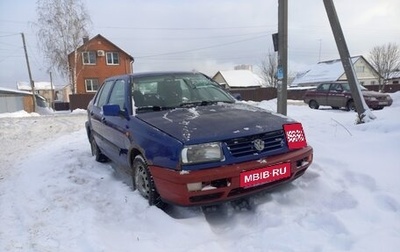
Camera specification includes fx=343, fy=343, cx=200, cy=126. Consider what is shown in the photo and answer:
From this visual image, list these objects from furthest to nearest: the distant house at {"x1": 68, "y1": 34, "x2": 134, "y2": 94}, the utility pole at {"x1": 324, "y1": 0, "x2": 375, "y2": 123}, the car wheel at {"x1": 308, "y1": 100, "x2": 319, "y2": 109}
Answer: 1. the distant house at {"x1": 68, "y1": 34, "x2": 134, "y2": 94}
2. the car wheel at {"x1": 308, "y1": 100, "x2": 319, "y2": 109}
3. the utility pole at {"x1": 324, "y1": 0, "x2": 375, "y2": 123}

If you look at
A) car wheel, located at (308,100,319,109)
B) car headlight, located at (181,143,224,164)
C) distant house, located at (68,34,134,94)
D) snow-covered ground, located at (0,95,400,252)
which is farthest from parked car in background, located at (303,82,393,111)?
distant house, located at (68,34,134,94)

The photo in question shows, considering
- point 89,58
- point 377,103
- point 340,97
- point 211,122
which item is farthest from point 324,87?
point 89,58

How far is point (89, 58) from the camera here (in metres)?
38.7

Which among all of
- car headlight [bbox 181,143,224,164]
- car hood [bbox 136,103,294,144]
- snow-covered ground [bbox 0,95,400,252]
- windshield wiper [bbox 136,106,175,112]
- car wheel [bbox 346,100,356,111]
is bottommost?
car wheel [bbox 346,100,356,111]

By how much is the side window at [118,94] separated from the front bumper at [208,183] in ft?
4.60

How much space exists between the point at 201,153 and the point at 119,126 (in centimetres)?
164

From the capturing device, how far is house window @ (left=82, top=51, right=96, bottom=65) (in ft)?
125

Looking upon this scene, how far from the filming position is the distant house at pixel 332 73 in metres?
49.2

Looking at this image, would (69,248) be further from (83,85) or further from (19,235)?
(83,85)

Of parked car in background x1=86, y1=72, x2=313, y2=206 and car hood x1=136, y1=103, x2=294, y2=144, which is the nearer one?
parked car in background x1=86, y1=72, x2=313, y2=206

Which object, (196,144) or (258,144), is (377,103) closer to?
(258,144)

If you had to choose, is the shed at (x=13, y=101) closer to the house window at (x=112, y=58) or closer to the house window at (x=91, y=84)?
the house window at (x=91, y=84)

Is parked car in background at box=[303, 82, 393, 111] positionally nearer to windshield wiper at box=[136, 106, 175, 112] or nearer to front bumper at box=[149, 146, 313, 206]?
windshield wiper at box=[136, 106, 175, 112]

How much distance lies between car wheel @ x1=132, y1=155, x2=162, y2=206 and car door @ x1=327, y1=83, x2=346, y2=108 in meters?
13.5
